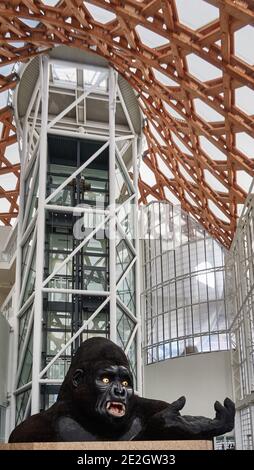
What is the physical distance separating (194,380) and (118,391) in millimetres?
33266

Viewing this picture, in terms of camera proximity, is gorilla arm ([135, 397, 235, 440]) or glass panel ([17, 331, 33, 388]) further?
glass panel ([17, 331, 33, 388])

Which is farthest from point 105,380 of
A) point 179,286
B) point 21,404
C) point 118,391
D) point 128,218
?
point 179,286

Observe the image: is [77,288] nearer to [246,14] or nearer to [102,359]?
[246,14]

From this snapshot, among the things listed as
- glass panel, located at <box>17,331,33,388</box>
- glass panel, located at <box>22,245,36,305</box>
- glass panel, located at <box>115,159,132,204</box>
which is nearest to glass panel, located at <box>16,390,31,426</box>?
glass panel, located at <box>17,331,33,388</box>

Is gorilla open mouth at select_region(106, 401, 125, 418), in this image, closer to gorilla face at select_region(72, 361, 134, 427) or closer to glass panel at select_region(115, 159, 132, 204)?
gorilla face at select_region(72, 361, 134, 427)

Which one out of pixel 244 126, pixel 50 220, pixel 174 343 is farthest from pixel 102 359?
pixel 174 343

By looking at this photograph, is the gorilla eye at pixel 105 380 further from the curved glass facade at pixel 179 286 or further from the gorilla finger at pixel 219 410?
the curved glass facade at pixel 179 286

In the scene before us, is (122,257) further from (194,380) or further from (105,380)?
(194,380)

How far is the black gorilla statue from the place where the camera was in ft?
25.0

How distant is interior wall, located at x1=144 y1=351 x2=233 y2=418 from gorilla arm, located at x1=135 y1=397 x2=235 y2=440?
103ft

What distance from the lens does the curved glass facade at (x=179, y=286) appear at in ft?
137

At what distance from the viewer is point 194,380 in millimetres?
39688

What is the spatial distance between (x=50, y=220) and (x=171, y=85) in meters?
9.50
